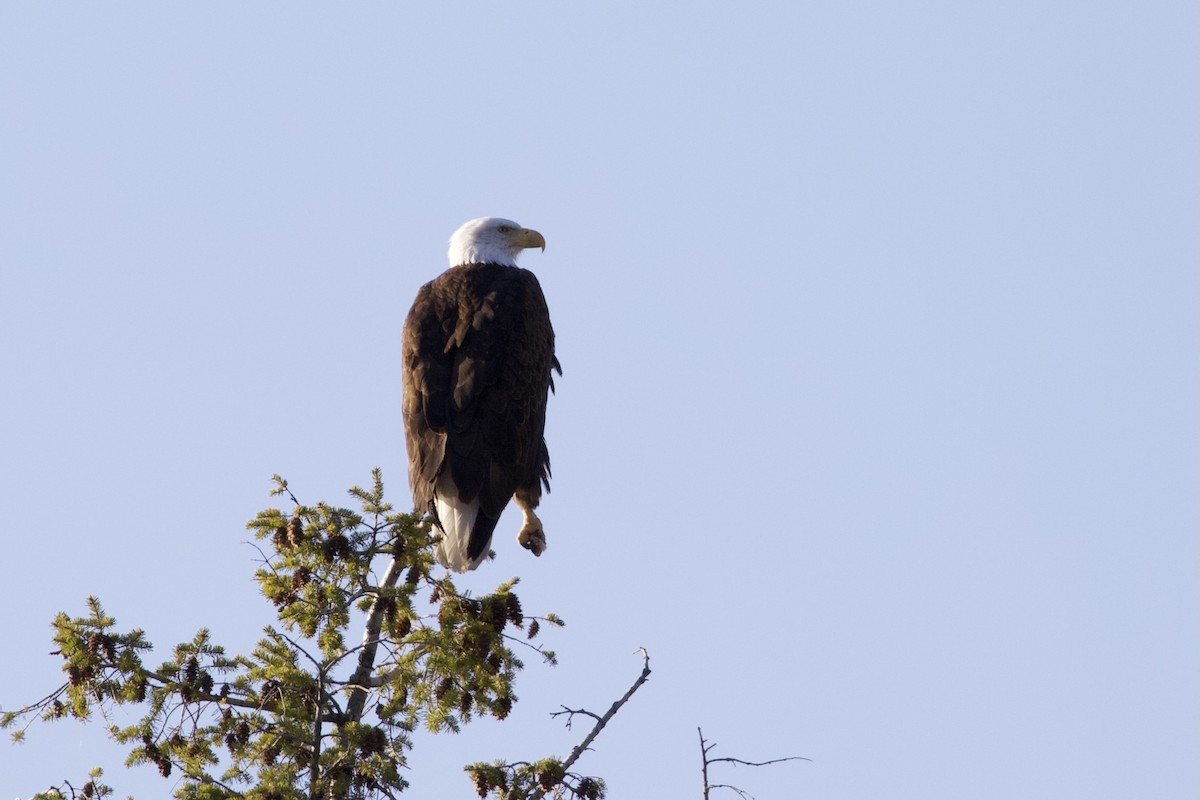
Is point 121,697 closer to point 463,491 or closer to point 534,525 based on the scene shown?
point 463,491

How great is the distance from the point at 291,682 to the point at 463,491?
2.23 m

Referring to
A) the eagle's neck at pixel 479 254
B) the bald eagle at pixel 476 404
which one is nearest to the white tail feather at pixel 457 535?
the bald eagle at pixel 476 404

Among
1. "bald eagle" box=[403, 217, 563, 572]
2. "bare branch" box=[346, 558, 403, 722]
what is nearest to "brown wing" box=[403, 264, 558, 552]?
"bald eagle" box=[403, 217, 563, 572]

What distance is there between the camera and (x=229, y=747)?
5.66 metres

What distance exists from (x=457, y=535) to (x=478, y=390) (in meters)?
0.75

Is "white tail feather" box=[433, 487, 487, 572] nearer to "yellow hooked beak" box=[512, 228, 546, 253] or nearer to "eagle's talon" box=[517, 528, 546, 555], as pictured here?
"eagle's talon" box=[517, 528, 546, 555]

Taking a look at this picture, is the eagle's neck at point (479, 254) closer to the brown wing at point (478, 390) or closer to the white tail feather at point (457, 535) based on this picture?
the brown wing at point (478, 390)

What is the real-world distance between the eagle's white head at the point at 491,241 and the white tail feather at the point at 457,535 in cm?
219

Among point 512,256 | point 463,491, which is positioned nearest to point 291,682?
point 463,491

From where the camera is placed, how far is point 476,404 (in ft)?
26.6

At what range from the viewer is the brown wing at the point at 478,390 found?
7.94 m

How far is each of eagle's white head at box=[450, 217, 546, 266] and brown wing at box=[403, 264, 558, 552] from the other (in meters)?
0.81

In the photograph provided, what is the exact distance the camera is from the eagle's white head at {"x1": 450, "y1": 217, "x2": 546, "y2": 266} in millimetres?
9711

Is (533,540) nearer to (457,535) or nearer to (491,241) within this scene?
(457,535)
